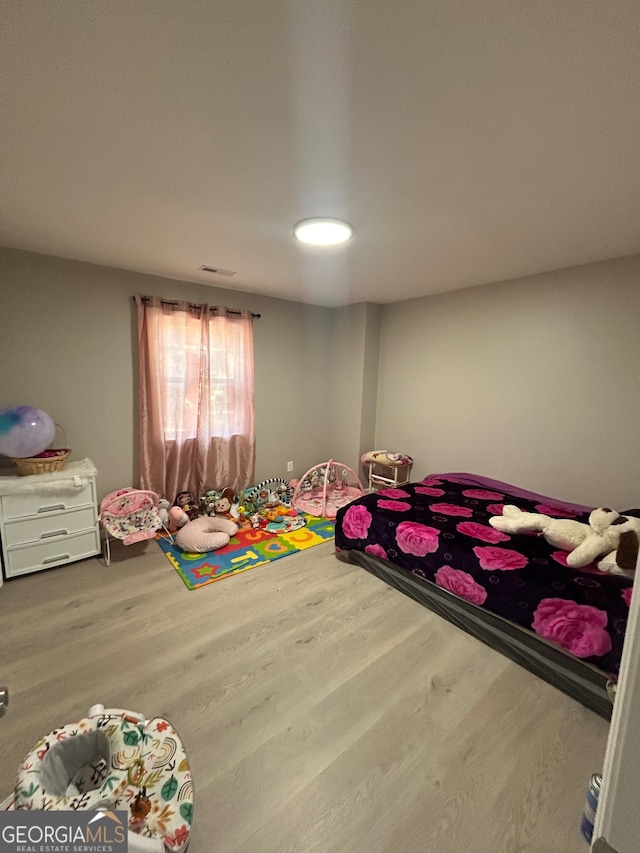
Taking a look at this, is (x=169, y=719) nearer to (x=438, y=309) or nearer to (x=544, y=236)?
(x=544, y=236)

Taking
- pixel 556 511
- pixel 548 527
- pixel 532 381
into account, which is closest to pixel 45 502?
pixel 548 527

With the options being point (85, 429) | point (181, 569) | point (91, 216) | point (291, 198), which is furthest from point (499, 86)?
point (85, 429)

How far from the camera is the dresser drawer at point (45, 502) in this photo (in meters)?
2.27

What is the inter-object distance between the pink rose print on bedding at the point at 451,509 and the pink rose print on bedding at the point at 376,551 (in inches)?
20.4

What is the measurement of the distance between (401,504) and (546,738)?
4.99 ft

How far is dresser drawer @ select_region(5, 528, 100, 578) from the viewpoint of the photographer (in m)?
2.34

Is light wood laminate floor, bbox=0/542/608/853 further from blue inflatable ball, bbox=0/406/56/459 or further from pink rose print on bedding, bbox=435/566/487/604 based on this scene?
blue inflatable ball, bbox=0/406/56/459

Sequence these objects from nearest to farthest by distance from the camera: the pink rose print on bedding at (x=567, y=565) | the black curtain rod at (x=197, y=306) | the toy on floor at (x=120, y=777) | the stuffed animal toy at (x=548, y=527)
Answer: the toy on floor at (x=120, y=777) < the pink rose print on bedding at (x=567, y=565) < the stuffed animal toy at (x=548, y=527) < the black curtain rod at (x=197, y=306)

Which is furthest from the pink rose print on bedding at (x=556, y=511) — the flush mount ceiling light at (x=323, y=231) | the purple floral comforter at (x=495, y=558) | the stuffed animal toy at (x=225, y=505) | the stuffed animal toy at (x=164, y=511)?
the stuffed animal toy at (x=164, y=511)

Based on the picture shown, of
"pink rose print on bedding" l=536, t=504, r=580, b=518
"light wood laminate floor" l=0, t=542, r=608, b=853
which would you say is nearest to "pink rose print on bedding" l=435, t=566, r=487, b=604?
"light wood laminate floor" l=0, t=542, r=608, b=853

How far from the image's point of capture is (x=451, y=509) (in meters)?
2.69

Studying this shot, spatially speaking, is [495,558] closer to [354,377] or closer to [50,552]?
[354,377]

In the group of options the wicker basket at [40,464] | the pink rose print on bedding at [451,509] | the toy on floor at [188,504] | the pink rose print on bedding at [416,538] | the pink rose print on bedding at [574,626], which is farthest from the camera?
the toy on floor at [188,504]

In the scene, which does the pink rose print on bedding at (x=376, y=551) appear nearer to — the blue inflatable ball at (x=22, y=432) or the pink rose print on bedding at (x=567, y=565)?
the pink rose print on bedding at (x=567, y=565)
